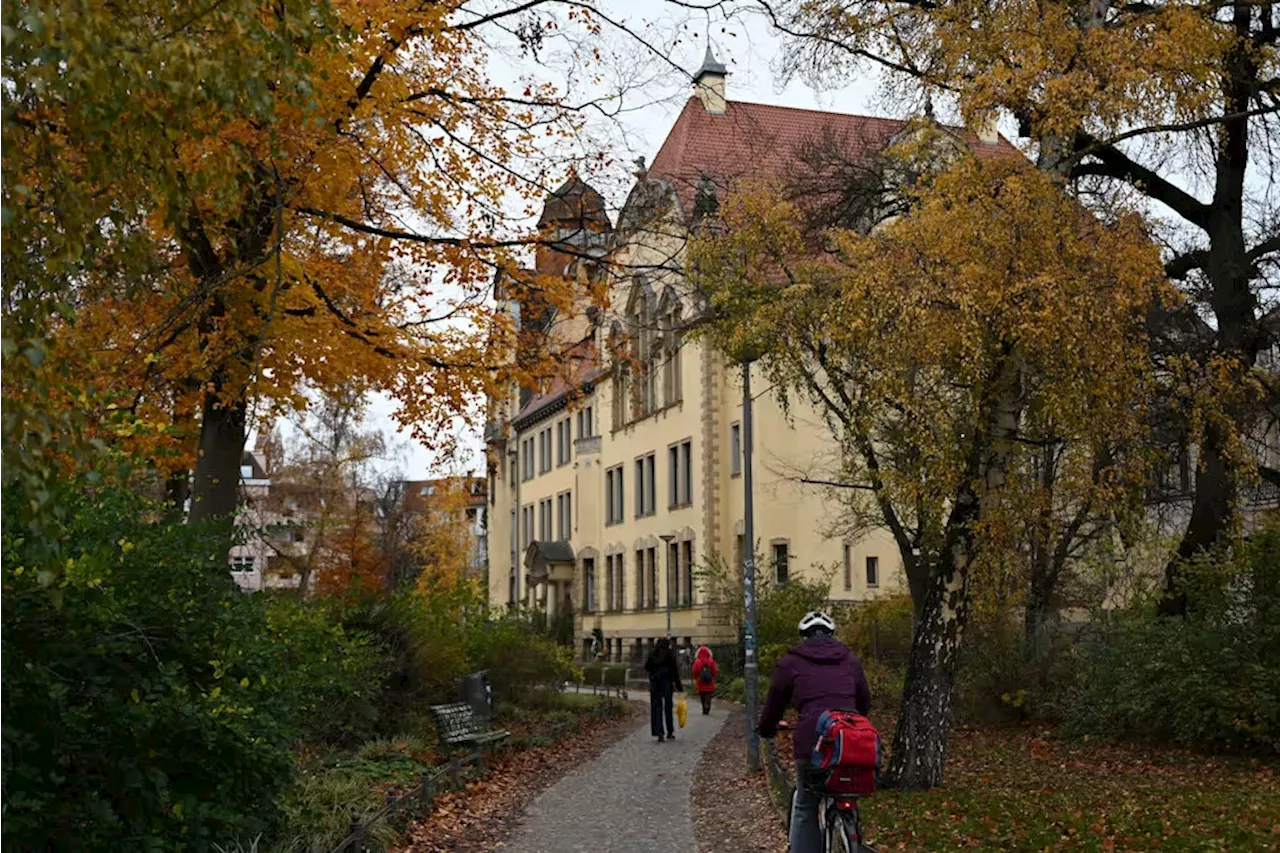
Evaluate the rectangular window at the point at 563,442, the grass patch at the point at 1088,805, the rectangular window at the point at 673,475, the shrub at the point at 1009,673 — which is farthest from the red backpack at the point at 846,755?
the rectangular window at the point at 563,442

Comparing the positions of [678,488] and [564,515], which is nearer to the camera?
[678,488]

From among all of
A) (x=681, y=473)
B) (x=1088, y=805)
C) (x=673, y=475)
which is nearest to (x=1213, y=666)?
(x=1088, y=805)

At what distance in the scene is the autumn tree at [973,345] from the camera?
14.0 meters

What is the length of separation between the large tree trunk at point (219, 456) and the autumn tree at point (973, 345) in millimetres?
5946

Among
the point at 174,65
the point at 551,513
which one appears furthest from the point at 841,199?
the point at 551,513

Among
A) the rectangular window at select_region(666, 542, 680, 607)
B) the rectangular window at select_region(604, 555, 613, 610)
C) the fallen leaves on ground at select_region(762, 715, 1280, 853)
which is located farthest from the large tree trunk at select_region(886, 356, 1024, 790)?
the rectangular window at select_region(604, 555, 613, 610)

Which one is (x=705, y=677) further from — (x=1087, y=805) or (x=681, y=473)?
(x=681, y=473)

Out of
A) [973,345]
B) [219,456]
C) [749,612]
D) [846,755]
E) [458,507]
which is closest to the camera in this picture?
[846,755]

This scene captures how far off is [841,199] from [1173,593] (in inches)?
296

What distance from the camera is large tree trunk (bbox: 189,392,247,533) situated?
15656 mm

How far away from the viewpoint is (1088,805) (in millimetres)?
14211

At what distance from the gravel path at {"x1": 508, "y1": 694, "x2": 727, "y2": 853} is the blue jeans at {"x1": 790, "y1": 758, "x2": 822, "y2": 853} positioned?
4395 millimetres

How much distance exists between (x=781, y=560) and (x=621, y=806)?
30495 millimetres

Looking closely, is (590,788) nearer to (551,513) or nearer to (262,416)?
(262,416)
